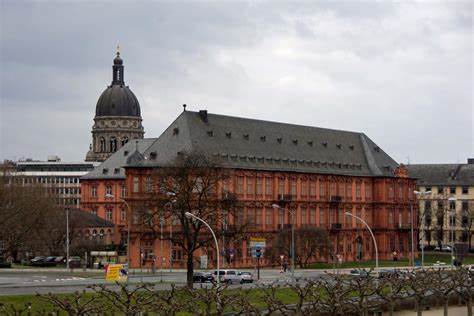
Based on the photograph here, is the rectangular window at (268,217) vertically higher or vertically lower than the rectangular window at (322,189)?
lower

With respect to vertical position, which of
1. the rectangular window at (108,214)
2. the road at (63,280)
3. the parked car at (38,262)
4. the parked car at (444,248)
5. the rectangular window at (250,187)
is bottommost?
the road at (63,280)

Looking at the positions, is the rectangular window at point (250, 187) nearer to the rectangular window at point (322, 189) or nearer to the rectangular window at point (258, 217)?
the rectangular window at point (258, 217)

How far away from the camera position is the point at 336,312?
55.4m

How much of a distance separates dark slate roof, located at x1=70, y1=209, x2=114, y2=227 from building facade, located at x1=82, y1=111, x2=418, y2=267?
4.25 metres

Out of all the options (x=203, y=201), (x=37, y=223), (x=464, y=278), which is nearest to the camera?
(x=464, y=278)

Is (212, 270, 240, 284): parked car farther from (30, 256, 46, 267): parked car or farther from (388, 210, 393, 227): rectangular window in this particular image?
(388, 210, 393, 227): rectangular window

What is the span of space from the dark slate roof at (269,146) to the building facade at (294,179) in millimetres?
179

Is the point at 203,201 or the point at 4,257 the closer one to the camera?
the point at 203,201

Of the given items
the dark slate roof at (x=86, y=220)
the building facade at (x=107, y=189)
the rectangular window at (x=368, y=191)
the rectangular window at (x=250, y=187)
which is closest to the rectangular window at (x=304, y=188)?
the rectangular window at (x=250, y=187)

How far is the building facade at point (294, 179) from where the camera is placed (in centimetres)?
13775

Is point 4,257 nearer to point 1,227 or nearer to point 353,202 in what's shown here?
point 1,227

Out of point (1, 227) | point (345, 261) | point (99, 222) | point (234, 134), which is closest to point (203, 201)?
point (1, 227)

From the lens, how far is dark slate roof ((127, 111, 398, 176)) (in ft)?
454

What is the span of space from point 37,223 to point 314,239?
37.8 m
